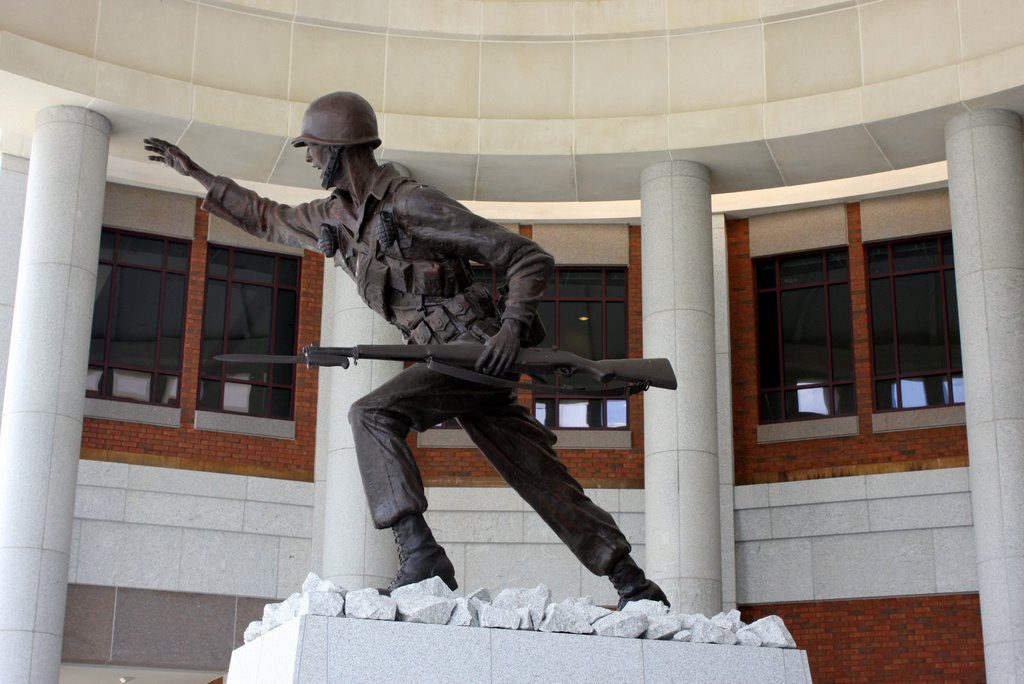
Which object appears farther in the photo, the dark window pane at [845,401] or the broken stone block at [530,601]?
the dark window pane at [845,401]

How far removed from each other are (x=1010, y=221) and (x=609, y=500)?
6158mm

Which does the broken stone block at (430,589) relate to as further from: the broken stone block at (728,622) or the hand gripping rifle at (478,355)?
the broken stone block at (728,622)

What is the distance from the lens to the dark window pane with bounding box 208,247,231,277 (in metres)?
19.4

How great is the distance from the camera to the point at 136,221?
1905 cm

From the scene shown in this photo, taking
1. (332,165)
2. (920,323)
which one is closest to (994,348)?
(920,323)

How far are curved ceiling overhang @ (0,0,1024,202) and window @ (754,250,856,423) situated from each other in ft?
8.15

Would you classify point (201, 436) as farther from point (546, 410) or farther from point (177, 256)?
point (546, 410)

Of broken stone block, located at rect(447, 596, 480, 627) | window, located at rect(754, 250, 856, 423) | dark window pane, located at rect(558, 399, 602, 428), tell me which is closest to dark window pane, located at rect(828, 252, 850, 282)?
window, located at rect(754, 250, 856, 423)

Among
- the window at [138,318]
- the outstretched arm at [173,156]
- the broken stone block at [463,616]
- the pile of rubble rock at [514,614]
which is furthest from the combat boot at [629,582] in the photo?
the window at [138,318]

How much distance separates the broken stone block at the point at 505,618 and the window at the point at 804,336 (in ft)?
41.5

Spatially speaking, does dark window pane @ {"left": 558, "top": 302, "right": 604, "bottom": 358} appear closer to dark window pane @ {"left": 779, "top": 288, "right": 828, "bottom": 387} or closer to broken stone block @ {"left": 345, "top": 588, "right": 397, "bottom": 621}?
dark window pane @ {"left": 779, "top": 288, "right": 828, "bottom": 387}

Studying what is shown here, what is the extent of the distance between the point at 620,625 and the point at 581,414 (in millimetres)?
12610

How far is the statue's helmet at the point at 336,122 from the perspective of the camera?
743 centimetres

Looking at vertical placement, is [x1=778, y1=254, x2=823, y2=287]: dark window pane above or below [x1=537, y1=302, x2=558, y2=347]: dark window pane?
above
